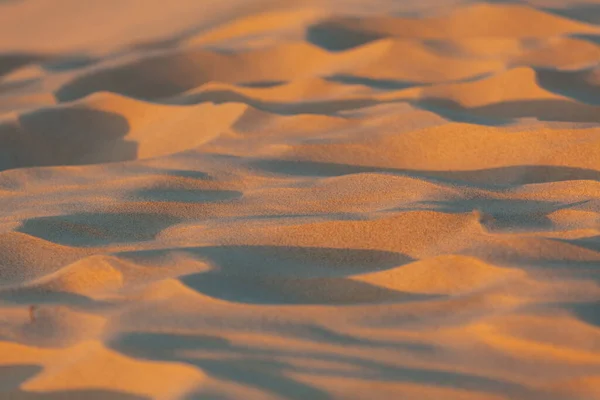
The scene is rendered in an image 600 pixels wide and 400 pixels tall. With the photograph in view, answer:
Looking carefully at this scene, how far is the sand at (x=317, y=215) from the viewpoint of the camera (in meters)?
1.46

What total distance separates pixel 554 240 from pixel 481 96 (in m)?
1.19

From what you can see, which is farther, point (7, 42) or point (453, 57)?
point (7, 42)

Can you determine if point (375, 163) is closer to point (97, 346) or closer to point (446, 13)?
point (97, 346)

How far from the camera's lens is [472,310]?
1560 millimetres

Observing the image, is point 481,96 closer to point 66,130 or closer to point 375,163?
point 375,163

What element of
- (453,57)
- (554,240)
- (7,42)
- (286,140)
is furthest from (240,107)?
(7,42)

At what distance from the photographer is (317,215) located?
203 cm

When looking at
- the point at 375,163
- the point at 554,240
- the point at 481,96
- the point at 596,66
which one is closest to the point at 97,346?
the point at 554,240

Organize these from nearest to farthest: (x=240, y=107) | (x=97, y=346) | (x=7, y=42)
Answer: (x=97, y=346)
(x=240, y=107)
(x=7, y=42)

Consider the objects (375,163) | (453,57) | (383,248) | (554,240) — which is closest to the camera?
(554,240)

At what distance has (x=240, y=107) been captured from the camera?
282 cm

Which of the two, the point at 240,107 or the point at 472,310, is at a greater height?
the point at 240,107

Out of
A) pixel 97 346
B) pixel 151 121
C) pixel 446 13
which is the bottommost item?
pixel 97 346

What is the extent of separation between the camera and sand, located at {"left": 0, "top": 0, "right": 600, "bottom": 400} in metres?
1.46
